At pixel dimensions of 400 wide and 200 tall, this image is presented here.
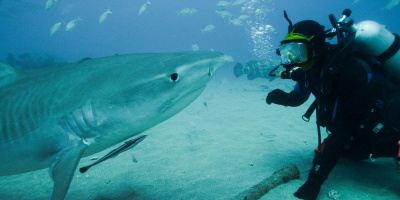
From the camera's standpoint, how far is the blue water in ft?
307

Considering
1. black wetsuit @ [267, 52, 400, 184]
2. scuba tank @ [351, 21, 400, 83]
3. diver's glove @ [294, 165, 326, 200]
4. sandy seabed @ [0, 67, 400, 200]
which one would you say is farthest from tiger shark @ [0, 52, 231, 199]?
scuba tank @ [351, 21, 400, 83]

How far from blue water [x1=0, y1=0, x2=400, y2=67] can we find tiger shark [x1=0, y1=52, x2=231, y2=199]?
78603 millimetres

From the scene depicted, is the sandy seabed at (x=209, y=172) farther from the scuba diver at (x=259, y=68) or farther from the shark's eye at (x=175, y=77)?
the scuba diver at (x=259, y=68)

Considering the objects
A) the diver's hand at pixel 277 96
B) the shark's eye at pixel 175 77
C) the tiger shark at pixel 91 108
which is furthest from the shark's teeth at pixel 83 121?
the diver's hand at pixel 277 96

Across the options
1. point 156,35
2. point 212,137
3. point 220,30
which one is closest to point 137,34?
point 156,35

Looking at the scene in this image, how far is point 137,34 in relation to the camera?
7018 inches

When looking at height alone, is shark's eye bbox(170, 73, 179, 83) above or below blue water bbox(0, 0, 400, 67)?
below

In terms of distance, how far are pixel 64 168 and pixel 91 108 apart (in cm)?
50

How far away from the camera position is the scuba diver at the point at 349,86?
2.13 m

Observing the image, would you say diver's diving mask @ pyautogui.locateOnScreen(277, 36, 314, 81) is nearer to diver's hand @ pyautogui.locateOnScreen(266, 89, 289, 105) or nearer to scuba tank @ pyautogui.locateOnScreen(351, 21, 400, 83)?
scuba tank @ pyautogui.locateOnScreen(351, 21, 400, 83)

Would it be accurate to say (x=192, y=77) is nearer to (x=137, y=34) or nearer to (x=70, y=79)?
(x=70, y=79)

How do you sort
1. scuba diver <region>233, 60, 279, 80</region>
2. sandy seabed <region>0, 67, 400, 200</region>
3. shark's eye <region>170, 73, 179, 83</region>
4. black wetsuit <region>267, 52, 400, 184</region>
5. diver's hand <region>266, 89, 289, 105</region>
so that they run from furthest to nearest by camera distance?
scuba diver <region>233, 60, 279, 80</region> < diver's hand <region>266, 89, 289, 105</region> < sandy seabed <region>0, 67, 400, 200</region> < black wetsuit <region>267, 52, 400, 184</region> < shark's eye <region>170, 73, 179, 83</region>

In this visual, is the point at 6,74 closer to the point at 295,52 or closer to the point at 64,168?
the point at 64,168

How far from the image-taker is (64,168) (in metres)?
1.48
